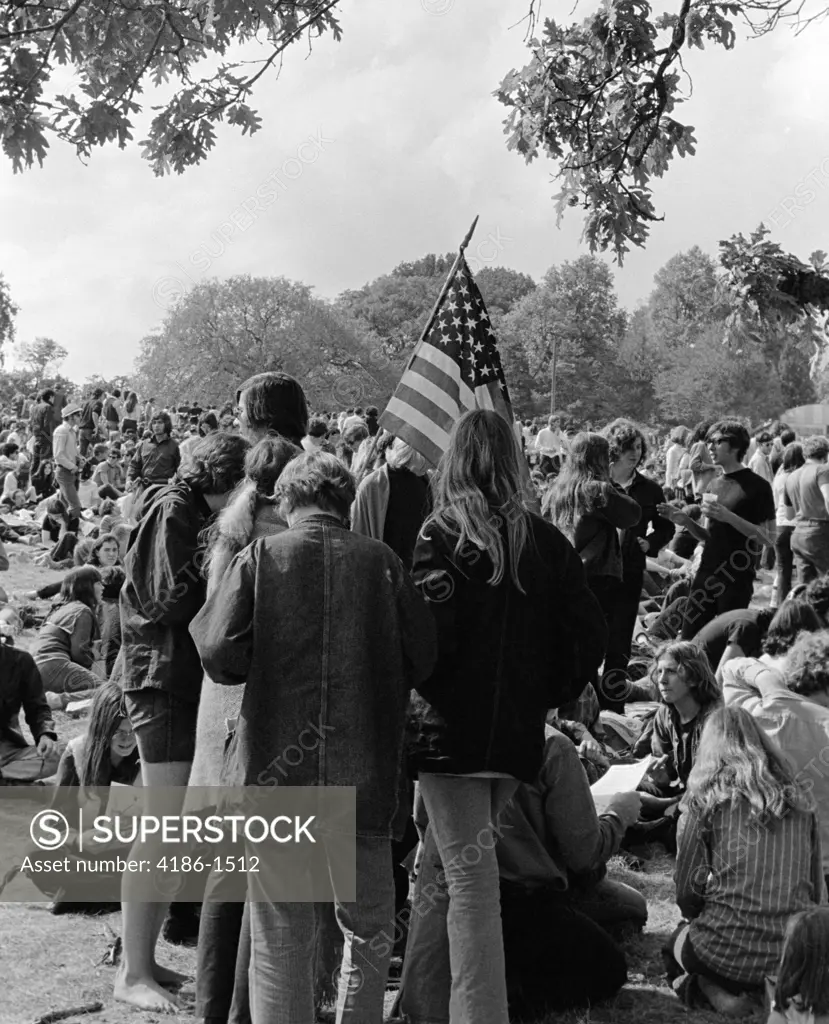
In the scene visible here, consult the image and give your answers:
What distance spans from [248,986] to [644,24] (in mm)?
5879

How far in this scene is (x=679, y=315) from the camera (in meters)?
81.7

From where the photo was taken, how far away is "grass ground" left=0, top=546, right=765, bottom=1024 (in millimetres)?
3709

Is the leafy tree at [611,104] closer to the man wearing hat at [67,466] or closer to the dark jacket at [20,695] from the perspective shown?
the dark jacket at [20,695]

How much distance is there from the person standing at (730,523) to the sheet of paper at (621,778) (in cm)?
186

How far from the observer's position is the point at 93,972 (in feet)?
13.1

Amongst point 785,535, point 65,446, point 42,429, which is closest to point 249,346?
point 42,429

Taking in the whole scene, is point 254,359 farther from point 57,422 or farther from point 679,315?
point 679,315

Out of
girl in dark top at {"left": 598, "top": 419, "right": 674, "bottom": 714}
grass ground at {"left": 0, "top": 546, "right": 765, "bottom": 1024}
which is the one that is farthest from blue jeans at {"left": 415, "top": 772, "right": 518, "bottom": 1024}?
girl in dark top at {"left": 598, "top": 419, "right": 674, "bottom": 714}

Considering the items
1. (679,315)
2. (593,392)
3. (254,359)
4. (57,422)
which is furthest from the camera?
(679,315)

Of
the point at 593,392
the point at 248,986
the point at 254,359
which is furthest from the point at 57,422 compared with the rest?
the point at 593,392

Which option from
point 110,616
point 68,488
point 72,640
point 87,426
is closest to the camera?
point 110,616

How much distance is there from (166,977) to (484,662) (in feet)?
4.83

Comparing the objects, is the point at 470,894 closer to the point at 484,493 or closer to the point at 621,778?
the point at 484,493

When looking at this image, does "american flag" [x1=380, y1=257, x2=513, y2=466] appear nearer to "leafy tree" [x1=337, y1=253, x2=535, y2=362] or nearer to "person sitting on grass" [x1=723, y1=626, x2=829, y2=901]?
"person sitting on grass" [x1=723, y1=626, x2=829, y2=901]
